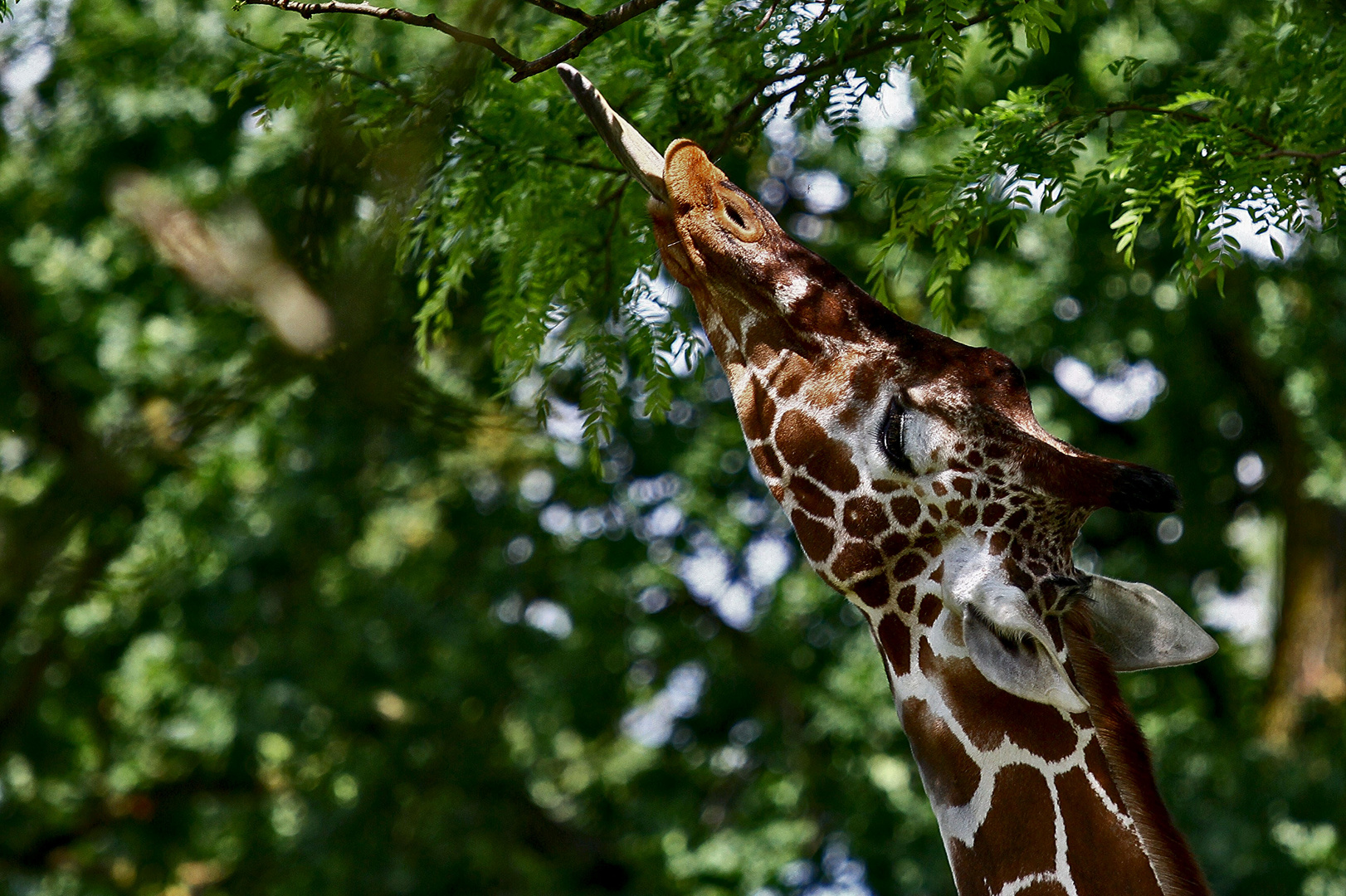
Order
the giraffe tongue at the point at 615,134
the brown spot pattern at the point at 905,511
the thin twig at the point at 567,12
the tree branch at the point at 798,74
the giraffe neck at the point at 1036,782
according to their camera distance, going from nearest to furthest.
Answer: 1. the giraffe neck at the point at 1036,782
2. the brown spot pattern at the point at 905,511
3. the thin twig at the point at 567,12
4. the giraffe tongue at the point at 615,134
5. the tree branch at the point at 798,74

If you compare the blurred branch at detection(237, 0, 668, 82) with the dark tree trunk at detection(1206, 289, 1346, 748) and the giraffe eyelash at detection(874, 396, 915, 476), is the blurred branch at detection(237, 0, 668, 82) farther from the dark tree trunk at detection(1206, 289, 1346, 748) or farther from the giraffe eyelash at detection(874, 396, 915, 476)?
the dark tree trunk at detection(1206, 289, 1346, 748)

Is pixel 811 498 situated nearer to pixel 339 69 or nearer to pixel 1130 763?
pixel 1130 763

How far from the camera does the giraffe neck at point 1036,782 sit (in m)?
2.33

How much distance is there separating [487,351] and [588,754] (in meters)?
7.40

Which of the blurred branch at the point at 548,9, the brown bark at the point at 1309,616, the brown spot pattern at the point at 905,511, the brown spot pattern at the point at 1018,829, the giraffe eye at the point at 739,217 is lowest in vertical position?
the brown bark at the point at 1309,616

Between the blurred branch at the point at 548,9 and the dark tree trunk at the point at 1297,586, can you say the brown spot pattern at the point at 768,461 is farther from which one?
the dark tree trunk at the point at 1297,586

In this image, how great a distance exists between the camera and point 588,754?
45.2ft

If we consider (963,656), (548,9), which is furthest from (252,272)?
(963,656)

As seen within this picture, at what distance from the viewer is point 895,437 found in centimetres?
258

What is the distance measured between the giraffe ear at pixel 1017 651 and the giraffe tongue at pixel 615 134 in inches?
42.7

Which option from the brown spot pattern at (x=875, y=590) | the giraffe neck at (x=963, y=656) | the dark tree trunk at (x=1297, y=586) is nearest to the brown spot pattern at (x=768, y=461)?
the giraffe neck at (x=963, y=656)

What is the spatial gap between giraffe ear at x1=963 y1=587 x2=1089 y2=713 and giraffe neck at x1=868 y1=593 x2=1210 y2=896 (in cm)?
14

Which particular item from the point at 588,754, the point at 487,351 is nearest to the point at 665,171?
the point at 487,351

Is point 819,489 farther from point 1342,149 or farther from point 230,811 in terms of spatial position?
point 230,811
